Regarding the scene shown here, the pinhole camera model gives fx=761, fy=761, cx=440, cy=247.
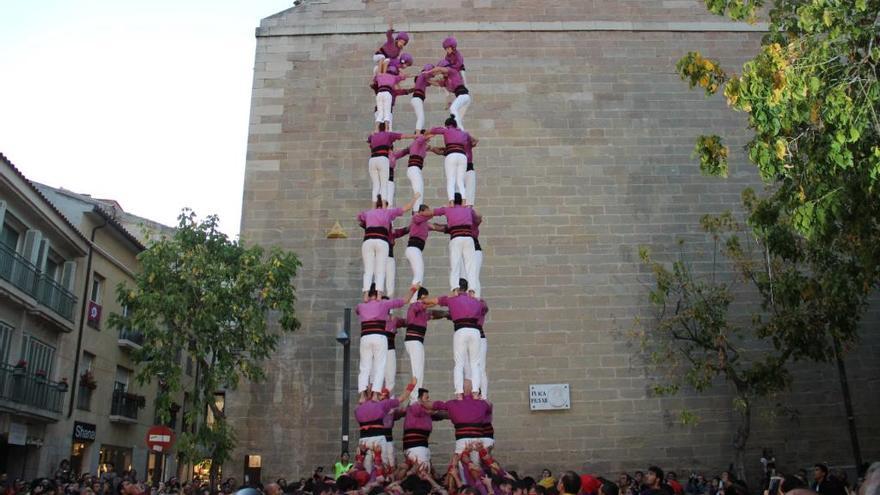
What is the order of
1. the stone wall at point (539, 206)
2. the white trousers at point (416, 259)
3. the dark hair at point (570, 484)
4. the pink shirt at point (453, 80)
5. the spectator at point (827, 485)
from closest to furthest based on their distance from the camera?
1. the dark hair at point (570, 484)
2. the spectator at point (827, 485)
3. the white trousers at point (416, 259)
4. the pink shirt at point (453, 80)
5. the stone wall at point (539, 206)

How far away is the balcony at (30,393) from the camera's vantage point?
1555cm

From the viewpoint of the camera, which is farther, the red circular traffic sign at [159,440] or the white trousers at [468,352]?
the red circular traffic sign at [159,440]

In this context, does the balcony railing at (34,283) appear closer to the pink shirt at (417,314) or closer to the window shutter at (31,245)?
the window shutter at (31,245)

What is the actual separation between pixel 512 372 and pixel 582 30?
8.59m

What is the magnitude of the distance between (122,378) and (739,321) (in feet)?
54.2

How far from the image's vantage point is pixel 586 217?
17.3 m

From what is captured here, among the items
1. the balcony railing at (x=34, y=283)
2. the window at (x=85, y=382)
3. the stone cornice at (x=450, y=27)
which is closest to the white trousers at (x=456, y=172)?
the stone cornice at (x=450, y=27)

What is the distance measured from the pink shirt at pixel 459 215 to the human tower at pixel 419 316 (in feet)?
0.04

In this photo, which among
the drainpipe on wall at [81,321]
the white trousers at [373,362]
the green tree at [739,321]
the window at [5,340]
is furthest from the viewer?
the drainpipe on wall at [81,321]

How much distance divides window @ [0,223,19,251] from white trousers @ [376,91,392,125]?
Answer: 9.38 meters

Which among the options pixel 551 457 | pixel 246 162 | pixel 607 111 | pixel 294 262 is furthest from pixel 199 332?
pixel 607 111

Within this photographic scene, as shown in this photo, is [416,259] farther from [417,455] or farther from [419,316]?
[417,455]

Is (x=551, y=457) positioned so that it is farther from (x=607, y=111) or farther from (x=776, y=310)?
(x=607, y=111)

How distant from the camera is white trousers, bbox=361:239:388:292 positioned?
10102mm
